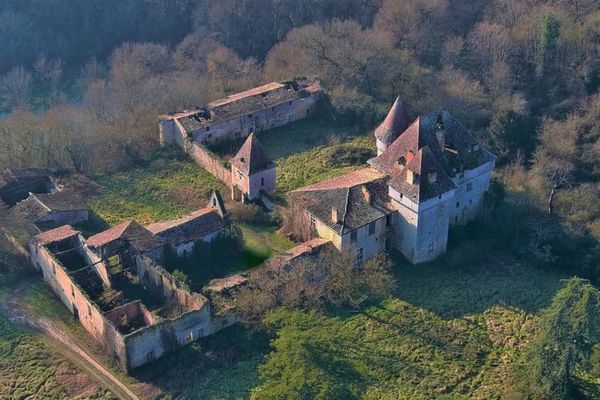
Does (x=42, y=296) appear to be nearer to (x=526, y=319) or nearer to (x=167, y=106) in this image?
(x=167, y=106)

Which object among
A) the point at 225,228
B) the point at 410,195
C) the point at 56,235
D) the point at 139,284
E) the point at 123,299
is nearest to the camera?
the point at 123,299

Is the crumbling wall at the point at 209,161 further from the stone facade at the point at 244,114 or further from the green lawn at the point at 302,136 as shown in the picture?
the green lawn at the point at 302,136

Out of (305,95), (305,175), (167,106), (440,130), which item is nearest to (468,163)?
(440,130)

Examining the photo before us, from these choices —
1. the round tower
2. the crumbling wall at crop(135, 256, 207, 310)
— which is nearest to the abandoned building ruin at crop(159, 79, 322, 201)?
the round tower

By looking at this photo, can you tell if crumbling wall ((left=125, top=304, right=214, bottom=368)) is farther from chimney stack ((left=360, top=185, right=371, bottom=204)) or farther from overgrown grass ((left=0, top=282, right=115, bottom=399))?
chimney stack ((left=360, top=185, right=371, bottom=204))

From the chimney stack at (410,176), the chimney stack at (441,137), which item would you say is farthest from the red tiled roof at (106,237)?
the chimney stack at (441,137)

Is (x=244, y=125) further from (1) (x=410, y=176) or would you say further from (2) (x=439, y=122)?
(1) (x=410, y=176)

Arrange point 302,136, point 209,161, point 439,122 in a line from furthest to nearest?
point 302,136
point 209,161
point 439,122

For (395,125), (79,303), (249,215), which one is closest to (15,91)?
(249,215)
